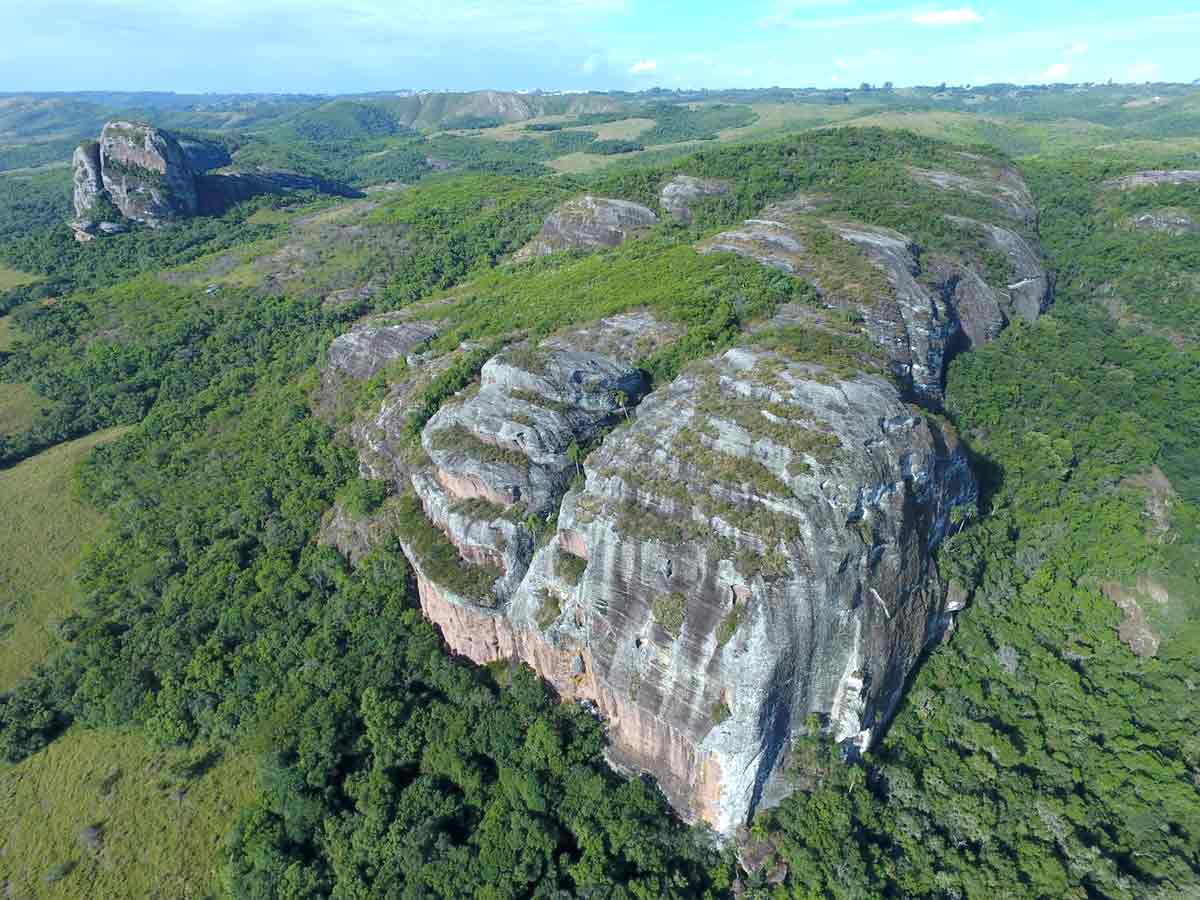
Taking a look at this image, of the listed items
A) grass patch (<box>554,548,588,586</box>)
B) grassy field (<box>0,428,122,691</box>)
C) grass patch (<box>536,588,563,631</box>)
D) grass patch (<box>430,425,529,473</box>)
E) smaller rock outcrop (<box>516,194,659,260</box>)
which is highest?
smaller rock outcrop (<box>516,194,659,260</box>)

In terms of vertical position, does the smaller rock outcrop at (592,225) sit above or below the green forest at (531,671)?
above

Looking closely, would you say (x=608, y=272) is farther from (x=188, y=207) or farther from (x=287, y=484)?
(x=188, y=207)

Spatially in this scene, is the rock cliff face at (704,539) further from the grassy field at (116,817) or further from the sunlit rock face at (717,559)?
the grassy field at (116,817)

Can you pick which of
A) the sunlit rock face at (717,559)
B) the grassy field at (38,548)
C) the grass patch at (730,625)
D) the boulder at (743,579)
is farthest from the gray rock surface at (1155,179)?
the grassy field at (38,548)

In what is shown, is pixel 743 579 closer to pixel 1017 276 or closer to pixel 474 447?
pixel 474 447

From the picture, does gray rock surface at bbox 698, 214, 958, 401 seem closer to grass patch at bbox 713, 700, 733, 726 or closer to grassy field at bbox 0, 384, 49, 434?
grass patch at bbox 713, 700, 733, 726

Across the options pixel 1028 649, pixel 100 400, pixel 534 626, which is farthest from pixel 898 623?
pixel 100 400

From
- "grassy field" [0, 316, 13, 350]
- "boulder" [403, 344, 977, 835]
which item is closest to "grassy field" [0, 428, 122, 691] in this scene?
"grassy field" [0, 316, 13, 350]
